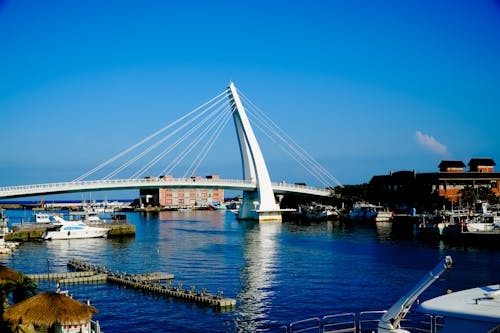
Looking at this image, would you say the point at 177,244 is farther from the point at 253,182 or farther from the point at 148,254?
the point at 253,182

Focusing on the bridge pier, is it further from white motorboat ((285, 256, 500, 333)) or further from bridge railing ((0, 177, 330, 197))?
white motorboat ((285, 256, 500, 333))

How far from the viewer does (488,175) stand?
82.2 m

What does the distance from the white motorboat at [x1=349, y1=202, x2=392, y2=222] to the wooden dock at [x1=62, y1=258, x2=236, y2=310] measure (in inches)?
1968

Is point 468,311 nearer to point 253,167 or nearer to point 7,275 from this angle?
point 7,275

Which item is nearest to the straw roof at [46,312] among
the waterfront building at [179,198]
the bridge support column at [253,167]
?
the bridge support column at [253,167]

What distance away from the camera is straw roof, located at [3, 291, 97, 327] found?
13727mm

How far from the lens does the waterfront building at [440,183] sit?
8044cm

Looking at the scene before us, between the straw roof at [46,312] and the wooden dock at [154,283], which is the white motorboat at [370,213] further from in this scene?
the straw roof at [46,312]

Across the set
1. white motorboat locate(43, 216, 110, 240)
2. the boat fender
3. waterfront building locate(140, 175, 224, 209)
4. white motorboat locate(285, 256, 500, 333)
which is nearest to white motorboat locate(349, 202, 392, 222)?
white motorboat locate(43, 216, 110, 240)

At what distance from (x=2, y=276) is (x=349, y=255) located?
2700 centimetres

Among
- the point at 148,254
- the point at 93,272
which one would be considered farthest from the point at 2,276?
the point at 148,254

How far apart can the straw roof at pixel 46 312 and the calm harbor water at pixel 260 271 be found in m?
6.59

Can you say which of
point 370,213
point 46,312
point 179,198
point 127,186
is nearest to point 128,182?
point 127,186

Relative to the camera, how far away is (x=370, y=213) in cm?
8188
